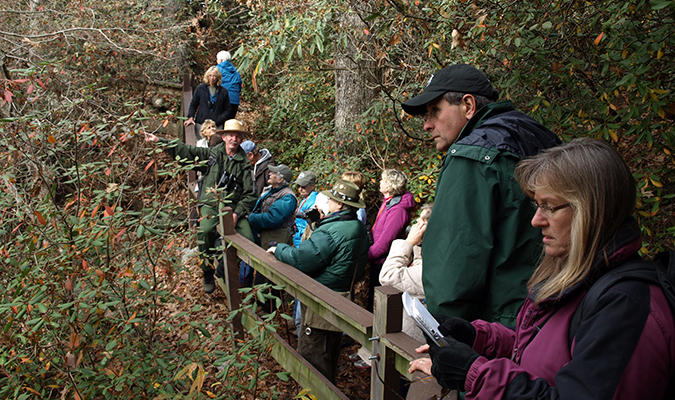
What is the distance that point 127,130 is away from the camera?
289 cm

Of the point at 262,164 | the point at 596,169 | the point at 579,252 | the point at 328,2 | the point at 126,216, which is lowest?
the point at 262,164

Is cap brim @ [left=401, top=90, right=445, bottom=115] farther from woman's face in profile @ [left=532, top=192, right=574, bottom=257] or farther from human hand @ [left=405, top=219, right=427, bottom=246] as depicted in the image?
human hand @ [left=405, top=219, right=427, bottom=246]

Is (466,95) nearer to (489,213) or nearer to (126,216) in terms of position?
(489,213)

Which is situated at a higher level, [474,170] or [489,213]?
[474,170]

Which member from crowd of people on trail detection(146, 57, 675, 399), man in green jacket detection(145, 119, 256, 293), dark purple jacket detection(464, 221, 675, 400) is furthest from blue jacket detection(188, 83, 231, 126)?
dark purple jacket detection(464, 221, 675, 400)


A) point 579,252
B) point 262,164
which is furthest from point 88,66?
point 579,252

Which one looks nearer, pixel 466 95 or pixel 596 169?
pixel 596 169

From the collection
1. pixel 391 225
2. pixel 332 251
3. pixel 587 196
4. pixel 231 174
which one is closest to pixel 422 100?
pixel 587 196

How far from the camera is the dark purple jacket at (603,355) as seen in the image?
0.99m

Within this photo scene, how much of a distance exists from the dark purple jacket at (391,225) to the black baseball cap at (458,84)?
2629mm

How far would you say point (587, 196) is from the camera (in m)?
1.23

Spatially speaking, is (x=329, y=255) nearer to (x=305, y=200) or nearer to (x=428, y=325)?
(x=305, y=200)

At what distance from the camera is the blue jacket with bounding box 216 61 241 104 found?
8.15 m

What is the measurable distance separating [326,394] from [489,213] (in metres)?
1.82
